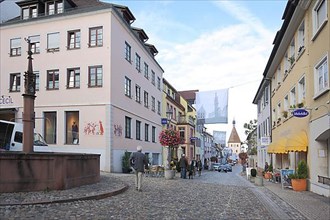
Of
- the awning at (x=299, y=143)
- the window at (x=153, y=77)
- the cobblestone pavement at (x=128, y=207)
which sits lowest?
the cobblestone pavement at (x=128, y=207)

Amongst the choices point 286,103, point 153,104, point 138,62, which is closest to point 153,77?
point 153,104

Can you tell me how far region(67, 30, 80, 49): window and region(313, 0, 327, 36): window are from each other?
59.4 feet

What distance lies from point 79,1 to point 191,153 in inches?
1654

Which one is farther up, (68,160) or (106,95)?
(106,95)

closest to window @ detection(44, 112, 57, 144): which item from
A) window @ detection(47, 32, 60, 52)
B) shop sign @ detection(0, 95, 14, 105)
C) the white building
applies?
the white building

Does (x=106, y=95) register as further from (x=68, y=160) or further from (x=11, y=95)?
(x=68, y=160)

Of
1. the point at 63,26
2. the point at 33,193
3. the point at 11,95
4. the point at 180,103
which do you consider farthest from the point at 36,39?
the point at 180,103

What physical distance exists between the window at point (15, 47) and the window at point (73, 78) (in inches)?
199

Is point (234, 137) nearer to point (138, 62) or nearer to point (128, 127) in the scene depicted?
point (138, 62)

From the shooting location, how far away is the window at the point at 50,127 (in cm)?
2938

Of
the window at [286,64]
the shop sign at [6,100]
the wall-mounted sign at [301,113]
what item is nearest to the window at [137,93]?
the shop sign at [6,100]

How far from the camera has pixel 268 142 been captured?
2897 cm

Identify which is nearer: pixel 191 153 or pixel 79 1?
pixel 79 1

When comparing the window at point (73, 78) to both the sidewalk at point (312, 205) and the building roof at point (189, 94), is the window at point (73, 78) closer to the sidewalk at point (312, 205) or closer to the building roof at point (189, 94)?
the sidewalk at point (312, 205)
